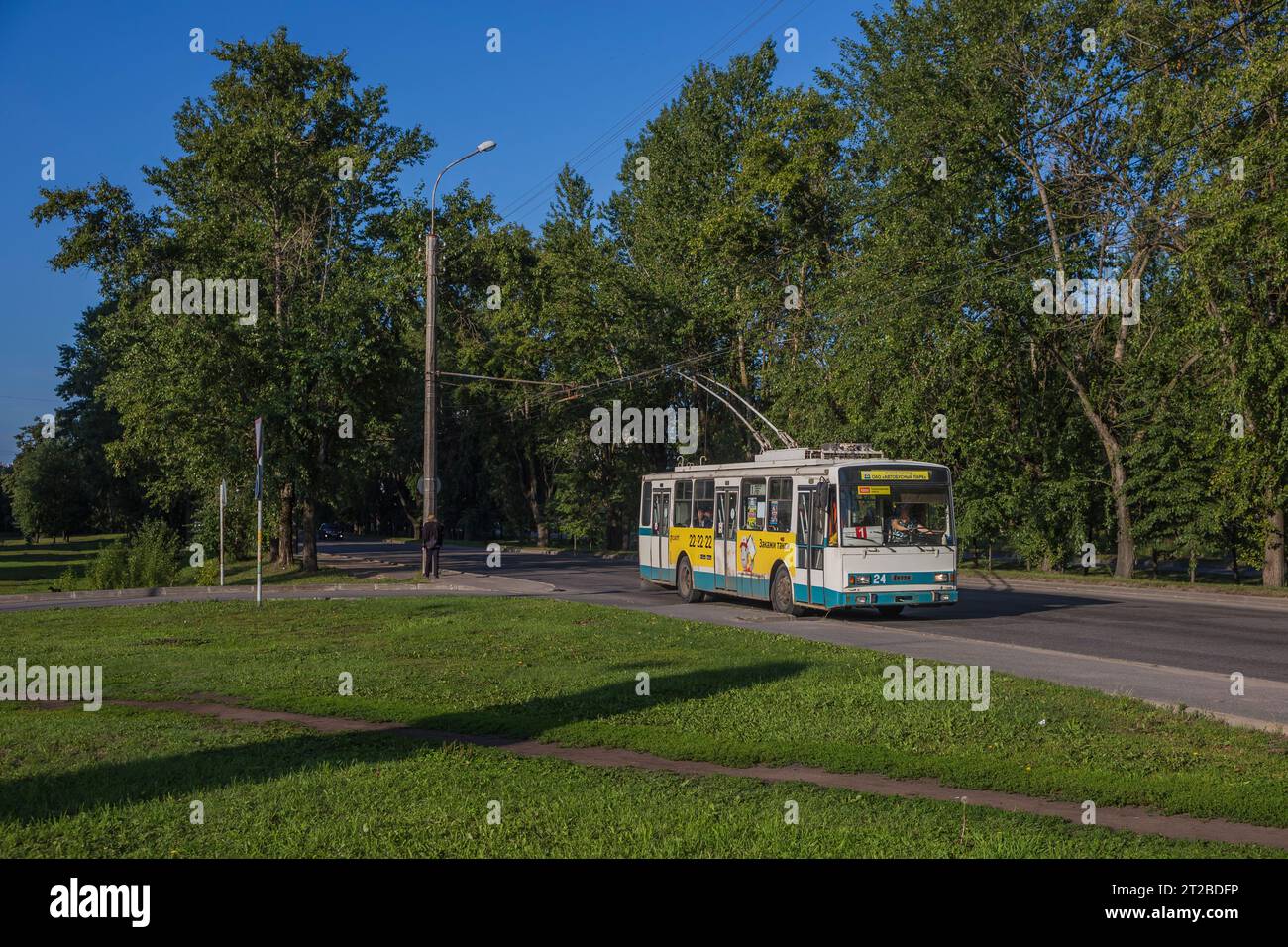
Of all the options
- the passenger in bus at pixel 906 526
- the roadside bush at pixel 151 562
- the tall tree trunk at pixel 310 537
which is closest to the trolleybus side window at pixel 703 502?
the passenger in bus at pixel 906 526

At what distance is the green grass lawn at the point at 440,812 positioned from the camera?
637 cm

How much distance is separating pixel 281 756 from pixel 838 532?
14259mm

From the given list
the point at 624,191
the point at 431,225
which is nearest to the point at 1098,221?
the point at 431,225

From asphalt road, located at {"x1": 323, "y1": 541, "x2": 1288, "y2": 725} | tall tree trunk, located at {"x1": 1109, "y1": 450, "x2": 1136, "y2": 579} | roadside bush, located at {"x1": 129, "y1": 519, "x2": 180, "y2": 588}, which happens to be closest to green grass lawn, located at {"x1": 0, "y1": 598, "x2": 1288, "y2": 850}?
asphalt road, located at {"x1": 323, "y1": 541, "x2": 1288, "y2": 725}

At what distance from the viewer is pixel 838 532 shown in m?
21.5

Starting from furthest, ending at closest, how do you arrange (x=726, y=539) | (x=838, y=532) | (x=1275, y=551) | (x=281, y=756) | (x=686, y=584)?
1. (x=1275, y=551)
2. (x=686, y=584)
3. (x=726, y=539)
4. (x=838, y=532)
5. (x=281, y=756)

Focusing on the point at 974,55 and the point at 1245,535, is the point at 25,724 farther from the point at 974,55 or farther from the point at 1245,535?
the point at 974,55

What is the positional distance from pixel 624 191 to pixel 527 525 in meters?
25.2

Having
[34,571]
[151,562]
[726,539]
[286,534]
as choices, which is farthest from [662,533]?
[34,571]

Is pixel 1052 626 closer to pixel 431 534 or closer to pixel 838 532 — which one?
pixel 838 532

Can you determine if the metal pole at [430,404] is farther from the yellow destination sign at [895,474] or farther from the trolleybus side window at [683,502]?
the yellow destination sign at [895,474]

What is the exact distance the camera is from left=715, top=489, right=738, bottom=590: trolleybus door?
25.7 meters

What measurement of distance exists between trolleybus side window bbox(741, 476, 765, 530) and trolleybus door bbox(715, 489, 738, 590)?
390 mm

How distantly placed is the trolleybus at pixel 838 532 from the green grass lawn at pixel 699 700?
359cm
